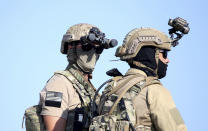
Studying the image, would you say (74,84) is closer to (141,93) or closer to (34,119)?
(34,119)

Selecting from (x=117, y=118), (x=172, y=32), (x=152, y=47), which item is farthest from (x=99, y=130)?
(x=172, y=32)

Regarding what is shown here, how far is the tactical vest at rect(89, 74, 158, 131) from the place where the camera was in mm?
11250

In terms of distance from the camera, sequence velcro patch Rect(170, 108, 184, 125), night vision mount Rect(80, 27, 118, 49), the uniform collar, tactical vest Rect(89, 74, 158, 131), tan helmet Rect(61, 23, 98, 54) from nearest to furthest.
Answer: velcro patch Rect(170, 108, 184, 125) → tactical vest Rect(89, 74, 158, 131) → the uniform collar → night vision mount Rect(80, 27, 118, 49) → tan helmet Rect(61, 23, 98, 54)

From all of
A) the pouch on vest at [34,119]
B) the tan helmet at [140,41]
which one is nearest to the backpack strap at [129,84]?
the tan helmet at [140,41]

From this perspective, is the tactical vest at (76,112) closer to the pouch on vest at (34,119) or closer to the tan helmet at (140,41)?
the pouch on vest at (34,119)

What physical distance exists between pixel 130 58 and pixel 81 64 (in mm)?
3123

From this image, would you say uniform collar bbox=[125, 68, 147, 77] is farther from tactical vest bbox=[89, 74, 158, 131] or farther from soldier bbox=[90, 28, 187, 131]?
tactical vest bbox=[89, 74, 158, 131]

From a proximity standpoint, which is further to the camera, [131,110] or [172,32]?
[172,32]

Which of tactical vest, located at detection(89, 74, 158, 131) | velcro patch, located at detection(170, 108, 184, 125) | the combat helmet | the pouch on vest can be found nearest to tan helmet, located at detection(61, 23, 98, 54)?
the pouch on vest

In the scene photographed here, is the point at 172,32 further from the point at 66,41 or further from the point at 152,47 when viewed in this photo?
the point at 66,41

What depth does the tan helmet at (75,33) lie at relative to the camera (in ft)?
49.2

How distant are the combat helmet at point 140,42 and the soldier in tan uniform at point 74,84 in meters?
2.11

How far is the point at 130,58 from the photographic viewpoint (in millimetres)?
11984

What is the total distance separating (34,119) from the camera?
558 inches
